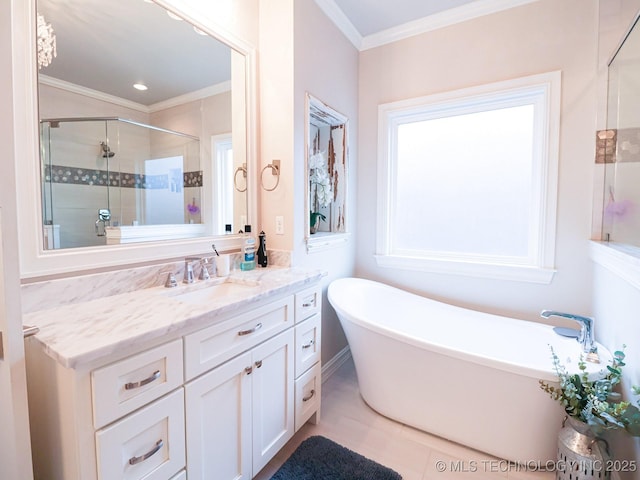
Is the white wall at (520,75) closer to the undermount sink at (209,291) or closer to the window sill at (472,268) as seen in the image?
the window sill at (472,268)

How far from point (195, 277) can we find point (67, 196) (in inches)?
24.9

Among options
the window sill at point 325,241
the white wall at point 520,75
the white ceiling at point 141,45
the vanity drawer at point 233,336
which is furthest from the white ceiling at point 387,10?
the vanity drawer at point 233,336

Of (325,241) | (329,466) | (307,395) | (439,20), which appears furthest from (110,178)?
(439,20)

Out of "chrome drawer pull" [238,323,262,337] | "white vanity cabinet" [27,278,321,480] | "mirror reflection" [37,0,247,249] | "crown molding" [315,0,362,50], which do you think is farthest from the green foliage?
"crown molding" [315,0,362,50]

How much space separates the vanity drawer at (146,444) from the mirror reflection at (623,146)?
7.08 feet

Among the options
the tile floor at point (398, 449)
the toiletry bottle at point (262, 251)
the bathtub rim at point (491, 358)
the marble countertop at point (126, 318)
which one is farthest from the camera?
the toiletry bottle at point (262, 251)

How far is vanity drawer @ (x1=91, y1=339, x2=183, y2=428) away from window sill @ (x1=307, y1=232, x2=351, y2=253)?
1.21 m

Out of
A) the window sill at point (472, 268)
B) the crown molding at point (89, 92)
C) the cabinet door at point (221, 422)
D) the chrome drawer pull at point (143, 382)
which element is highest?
the crown molding at point (89, 92)

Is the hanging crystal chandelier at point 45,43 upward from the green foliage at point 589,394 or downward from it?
upward

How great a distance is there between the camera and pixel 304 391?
1.66 metres

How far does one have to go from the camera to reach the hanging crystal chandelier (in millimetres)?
1059

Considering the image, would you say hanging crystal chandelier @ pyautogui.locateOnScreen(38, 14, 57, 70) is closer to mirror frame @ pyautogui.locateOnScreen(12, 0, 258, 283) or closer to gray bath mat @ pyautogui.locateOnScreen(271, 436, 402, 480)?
mirror frame @ pyautogui.locateOnScreen(12, 0, 258, 283)

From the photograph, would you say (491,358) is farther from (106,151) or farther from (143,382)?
(106,151)

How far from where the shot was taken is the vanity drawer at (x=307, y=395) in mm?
1604
